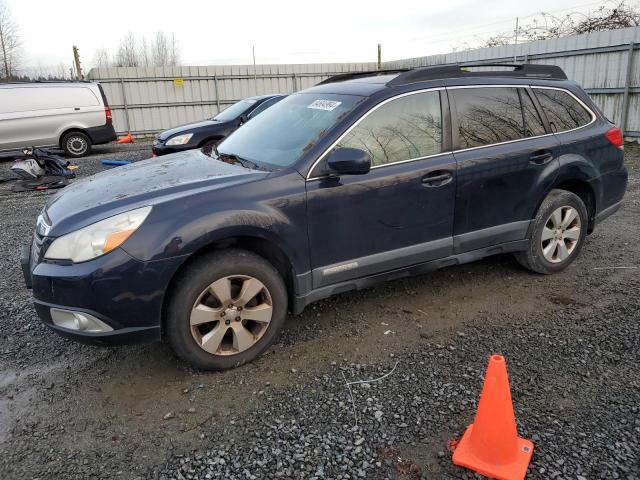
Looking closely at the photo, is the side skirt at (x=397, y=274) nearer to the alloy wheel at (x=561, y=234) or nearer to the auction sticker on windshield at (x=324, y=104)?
the alloy wheel at (x=561, y=234)

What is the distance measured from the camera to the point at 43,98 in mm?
13164

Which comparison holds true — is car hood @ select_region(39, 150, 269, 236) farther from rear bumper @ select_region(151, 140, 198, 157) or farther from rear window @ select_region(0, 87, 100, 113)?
rear window @ select_region(0, 87, 100, 113)

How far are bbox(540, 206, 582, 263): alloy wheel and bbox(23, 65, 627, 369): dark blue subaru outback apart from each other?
0.05 ft

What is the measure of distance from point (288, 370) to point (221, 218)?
1.04 meters

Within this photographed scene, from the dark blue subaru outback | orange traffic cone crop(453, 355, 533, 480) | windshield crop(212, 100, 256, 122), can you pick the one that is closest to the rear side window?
the dark blue subaru outback

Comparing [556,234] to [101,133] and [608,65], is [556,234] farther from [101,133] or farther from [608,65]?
[101,133]

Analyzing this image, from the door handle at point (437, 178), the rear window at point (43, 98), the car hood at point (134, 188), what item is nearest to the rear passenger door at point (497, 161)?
the door handle at point (437, 178)

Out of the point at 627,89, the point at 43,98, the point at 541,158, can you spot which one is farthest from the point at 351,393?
the point at 43,98

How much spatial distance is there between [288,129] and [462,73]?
1.45m

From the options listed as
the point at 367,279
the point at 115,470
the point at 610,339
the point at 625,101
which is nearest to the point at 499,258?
the point at 610,339

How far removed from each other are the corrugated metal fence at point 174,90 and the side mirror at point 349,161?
56.5 feet

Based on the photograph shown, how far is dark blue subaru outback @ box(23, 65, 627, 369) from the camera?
2883mm

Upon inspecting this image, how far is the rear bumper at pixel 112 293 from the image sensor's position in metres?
2.78

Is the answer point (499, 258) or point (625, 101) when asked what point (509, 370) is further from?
point (625, 101)
